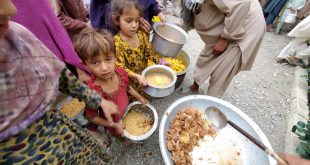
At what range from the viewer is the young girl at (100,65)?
1408 mm

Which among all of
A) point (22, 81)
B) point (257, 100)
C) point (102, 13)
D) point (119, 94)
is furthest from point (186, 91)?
point (22, 81)

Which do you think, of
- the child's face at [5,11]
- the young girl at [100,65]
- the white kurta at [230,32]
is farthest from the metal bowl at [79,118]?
the white kurta at [230,32]

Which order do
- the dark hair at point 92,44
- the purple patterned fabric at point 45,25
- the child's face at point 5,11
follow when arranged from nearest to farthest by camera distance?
1. the child's face at point 5,11
2. the purple patterned fabric at point 45,25
3. the dark hair at point 92,44

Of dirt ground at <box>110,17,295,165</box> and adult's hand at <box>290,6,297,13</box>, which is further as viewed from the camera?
adult's hand at <box>290,6,297,13</box>

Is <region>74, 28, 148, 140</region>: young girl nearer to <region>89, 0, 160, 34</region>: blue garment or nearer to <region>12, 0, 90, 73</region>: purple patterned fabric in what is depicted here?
<region>12, 0, 90, 73</region>: purple patterned fabric

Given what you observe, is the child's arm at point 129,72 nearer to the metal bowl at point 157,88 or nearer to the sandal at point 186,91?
the metal bowl at point 157,88

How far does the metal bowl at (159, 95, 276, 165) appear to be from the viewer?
1444 mm

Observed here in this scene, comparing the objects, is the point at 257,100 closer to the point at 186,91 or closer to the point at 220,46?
the point at 186,91

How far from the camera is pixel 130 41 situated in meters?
1.92

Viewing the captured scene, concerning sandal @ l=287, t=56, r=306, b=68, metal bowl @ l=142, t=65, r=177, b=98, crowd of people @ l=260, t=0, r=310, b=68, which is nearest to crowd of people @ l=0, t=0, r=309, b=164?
metal bowl @ l=142, t=65, r=177, b=98

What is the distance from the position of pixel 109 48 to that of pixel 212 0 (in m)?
1.13

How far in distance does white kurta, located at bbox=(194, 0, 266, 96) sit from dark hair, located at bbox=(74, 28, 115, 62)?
1.12 meters

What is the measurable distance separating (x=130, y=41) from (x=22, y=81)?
1238 millimetres

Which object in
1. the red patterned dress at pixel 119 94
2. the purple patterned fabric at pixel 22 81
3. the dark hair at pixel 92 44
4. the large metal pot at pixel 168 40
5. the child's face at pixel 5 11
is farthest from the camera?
the large metal pot at pixel 168 40
